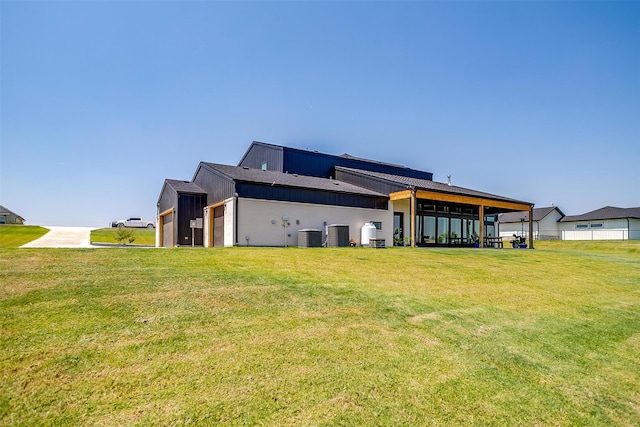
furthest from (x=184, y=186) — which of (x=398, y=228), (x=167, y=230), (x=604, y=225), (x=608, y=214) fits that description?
(x=608, y=214)

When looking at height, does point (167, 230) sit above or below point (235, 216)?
below

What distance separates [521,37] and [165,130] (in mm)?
17566

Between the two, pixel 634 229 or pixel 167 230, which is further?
pixel 634 229

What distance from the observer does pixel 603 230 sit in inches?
1710

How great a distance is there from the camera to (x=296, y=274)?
798 centimetres

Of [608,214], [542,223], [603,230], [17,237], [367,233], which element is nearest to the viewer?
[367,233]

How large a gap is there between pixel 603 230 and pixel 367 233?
43.5 m

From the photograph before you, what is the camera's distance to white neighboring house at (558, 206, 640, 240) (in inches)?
1625

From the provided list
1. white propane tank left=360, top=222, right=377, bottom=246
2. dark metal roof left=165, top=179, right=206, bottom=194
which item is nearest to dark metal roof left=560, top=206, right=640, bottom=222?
white propane tank left=360, top=222, right=377, bottom=246

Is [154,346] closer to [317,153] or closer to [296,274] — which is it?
[296,274]

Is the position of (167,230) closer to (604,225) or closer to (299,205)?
(299,205)

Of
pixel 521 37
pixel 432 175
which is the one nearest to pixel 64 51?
pixel 521 37

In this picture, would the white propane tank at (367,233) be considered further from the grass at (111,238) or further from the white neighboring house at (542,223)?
the white neighboring house at (542,223)

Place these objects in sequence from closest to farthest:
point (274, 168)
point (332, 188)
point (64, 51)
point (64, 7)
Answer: point (64, 7), point (64, 51), point (332, 188), point (274, 168)
